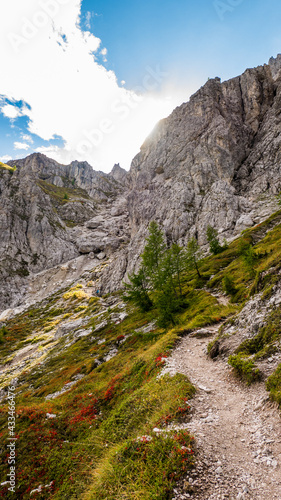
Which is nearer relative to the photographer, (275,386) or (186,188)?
(275,386)

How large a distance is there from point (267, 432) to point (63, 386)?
23.8m

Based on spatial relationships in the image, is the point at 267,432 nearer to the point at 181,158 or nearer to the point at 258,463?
the point at 258,463

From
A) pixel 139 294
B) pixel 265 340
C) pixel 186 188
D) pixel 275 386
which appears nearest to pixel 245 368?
pixel 265 340

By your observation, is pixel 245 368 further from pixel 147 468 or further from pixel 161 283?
pixel 161 283

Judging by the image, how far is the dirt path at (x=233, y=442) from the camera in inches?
183

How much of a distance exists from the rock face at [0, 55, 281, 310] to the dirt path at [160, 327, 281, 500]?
69994mm

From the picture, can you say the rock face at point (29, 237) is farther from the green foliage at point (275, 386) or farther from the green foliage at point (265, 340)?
the green foliage at point (275, 386)

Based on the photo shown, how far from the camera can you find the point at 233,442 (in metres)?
6.32

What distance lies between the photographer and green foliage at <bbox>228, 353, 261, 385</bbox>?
8977mm

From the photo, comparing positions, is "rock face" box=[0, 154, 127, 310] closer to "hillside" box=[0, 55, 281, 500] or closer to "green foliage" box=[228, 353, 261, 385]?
"hillside" box=[0, 55, 281, 500]

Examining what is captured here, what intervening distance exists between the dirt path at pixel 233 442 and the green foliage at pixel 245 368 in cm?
32

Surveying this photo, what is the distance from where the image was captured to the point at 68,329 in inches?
2200

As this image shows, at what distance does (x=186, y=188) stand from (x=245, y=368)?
96.6m

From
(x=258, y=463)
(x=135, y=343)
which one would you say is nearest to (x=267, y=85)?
(x=135, y=343)
